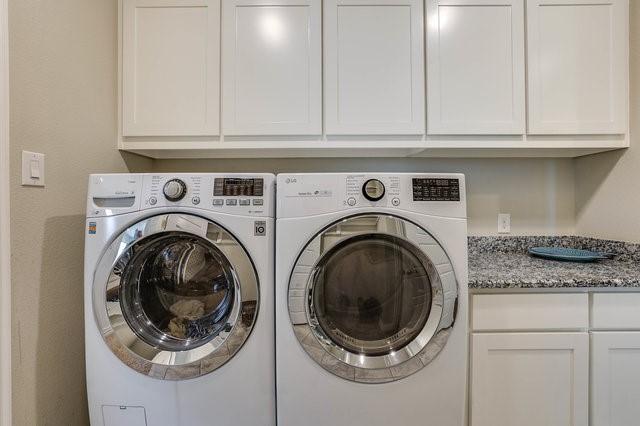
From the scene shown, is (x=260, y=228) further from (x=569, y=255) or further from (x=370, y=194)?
(x=569, y=255)

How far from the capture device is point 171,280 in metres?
1.24

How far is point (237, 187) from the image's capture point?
1146mm

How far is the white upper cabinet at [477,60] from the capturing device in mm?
1536

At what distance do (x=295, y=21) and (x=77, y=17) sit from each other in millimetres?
915

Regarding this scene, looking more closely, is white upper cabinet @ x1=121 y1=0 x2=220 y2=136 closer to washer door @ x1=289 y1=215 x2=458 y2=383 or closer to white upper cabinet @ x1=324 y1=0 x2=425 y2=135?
white upper cabinet @ x1=324 y1=0 x2=425 y2=135

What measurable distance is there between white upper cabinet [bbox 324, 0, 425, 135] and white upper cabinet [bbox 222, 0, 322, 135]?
0.07 meters

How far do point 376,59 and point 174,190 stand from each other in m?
1.10

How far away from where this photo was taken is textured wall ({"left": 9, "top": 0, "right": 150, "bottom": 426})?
3.52ft

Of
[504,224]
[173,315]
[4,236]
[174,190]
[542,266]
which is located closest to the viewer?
[4,236]

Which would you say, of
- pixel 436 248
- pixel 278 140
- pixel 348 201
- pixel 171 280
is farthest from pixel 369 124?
pixel 171 280

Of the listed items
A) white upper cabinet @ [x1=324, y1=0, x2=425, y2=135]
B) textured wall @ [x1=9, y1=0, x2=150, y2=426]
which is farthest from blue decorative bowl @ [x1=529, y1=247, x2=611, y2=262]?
textured wall @ [x1=9, y1=0, x2=150, y2=426]

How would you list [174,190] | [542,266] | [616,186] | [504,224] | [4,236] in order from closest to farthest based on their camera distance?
[4,236]
[174,190]
[542,266]
[616,186]
[504,224]

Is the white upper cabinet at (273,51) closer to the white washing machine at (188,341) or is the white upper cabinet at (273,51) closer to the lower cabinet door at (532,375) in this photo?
the white washing machine at (188,341)

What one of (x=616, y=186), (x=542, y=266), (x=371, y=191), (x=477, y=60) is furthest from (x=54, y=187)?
(x=616, y=186)
